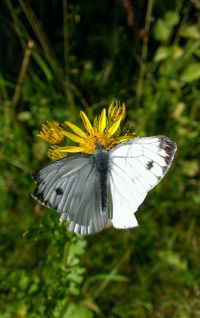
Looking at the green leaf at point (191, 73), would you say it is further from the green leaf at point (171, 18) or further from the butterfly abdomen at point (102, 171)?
the butterfly abdomen at point (102, 171)

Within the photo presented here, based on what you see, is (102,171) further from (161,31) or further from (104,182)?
(161,31)

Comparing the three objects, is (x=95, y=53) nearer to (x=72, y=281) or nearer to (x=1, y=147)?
(x=1, y=147)

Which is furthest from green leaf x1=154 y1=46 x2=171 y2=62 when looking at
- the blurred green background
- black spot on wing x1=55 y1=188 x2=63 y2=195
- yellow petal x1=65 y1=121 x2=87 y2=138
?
black spot on wing x1=55 y1=188 x2=63 y2=195

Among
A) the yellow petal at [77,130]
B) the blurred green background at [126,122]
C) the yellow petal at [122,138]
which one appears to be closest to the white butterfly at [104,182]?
the yellow petal at [122,138]

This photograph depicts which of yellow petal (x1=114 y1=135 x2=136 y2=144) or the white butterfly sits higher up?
yellow petal (x1=114 y1=135 x2=136 y2=144)

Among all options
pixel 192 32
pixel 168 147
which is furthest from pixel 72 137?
pixel 192 32

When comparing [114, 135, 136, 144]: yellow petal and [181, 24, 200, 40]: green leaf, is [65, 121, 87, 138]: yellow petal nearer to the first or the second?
[114, 135, 136, 144]: yellow petal
